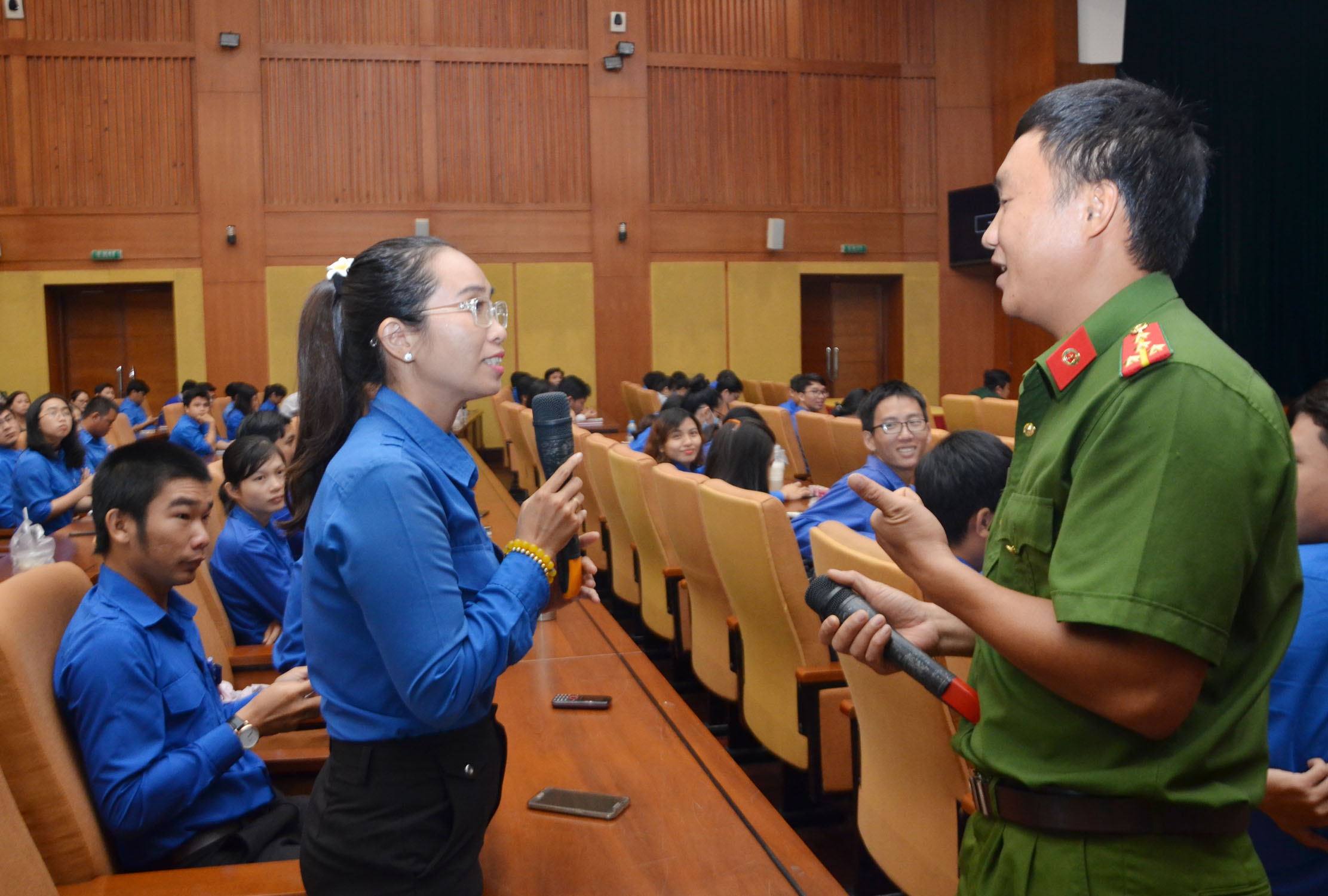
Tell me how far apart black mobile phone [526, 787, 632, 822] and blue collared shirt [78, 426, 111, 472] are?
19.4ft

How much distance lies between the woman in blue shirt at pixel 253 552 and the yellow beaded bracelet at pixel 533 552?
186cm

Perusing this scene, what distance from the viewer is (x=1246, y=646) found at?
1036 mm

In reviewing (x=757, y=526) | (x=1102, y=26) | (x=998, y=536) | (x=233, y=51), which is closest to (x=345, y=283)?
(x=998, y=536)

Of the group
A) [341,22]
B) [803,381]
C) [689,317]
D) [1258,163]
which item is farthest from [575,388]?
[1258,163]

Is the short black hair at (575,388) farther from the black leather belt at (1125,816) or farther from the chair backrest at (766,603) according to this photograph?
the black leather belt at (1125,816)

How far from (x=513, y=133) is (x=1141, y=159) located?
455 inches

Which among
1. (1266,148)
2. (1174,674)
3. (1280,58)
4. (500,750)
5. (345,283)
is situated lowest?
(500,750)

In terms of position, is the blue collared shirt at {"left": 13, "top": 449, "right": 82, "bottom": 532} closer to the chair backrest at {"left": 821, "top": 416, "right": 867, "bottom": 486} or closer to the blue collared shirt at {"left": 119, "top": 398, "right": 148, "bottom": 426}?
the chair backrest at {"left": 821, "top": 416, "right": 867, "bottom": 486}

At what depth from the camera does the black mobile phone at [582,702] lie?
7.30ft

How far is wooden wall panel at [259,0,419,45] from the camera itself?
1143 cm

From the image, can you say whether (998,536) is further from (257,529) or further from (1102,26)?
(1102,26)

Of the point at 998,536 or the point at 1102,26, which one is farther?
the point at 1102,26

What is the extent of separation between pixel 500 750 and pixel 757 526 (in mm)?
1236

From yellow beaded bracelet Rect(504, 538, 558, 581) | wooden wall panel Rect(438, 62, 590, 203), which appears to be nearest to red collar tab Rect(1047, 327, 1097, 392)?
yellow beaded bracelet Rect(504, 538, 558, 581)
